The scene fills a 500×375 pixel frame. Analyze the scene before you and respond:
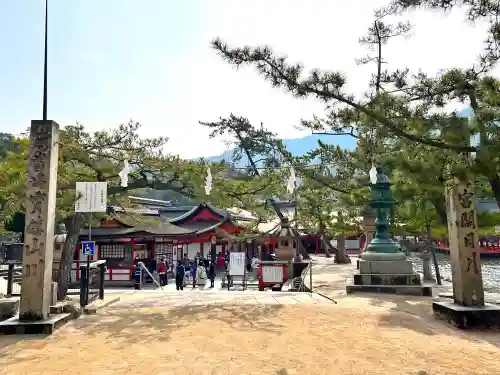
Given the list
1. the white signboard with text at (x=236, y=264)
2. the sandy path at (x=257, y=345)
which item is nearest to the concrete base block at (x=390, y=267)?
the sandy path at (x=257, y=345)

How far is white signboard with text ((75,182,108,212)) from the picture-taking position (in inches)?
356

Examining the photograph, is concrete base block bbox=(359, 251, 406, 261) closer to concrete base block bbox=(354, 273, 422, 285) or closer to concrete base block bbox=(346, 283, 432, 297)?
concrete base block bbox=(354, 273, 422, 285)

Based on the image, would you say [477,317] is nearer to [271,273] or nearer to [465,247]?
[465,247]

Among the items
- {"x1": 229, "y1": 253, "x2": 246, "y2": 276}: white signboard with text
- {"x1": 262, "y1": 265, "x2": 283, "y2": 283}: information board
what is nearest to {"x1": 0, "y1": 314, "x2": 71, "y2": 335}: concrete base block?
{"x1": 262, "y1": 265, "x2": 283, "y2": 283}: information board

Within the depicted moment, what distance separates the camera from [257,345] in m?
5.37

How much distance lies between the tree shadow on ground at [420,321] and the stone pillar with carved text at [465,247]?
0.62m

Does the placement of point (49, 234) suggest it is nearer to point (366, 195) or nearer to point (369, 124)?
point (369, 124)

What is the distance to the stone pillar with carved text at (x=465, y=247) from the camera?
686 cm

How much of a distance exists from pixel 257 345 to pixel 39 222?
4.21 metres

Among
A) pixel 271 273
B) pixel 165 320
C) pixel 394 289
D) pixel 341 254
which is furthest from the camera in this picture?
pixel 341 254

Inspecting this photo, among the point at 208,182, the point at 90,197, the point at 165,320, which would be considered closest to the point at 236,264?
the point at 208,182

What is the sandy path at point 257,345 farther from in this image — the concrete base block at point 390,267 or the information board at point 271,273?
the information board at point 271,273

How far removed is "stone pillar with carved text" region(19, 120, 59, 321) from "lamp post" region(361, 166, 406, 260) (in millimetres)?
8706

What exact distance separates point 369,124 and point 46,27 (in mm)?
7015
